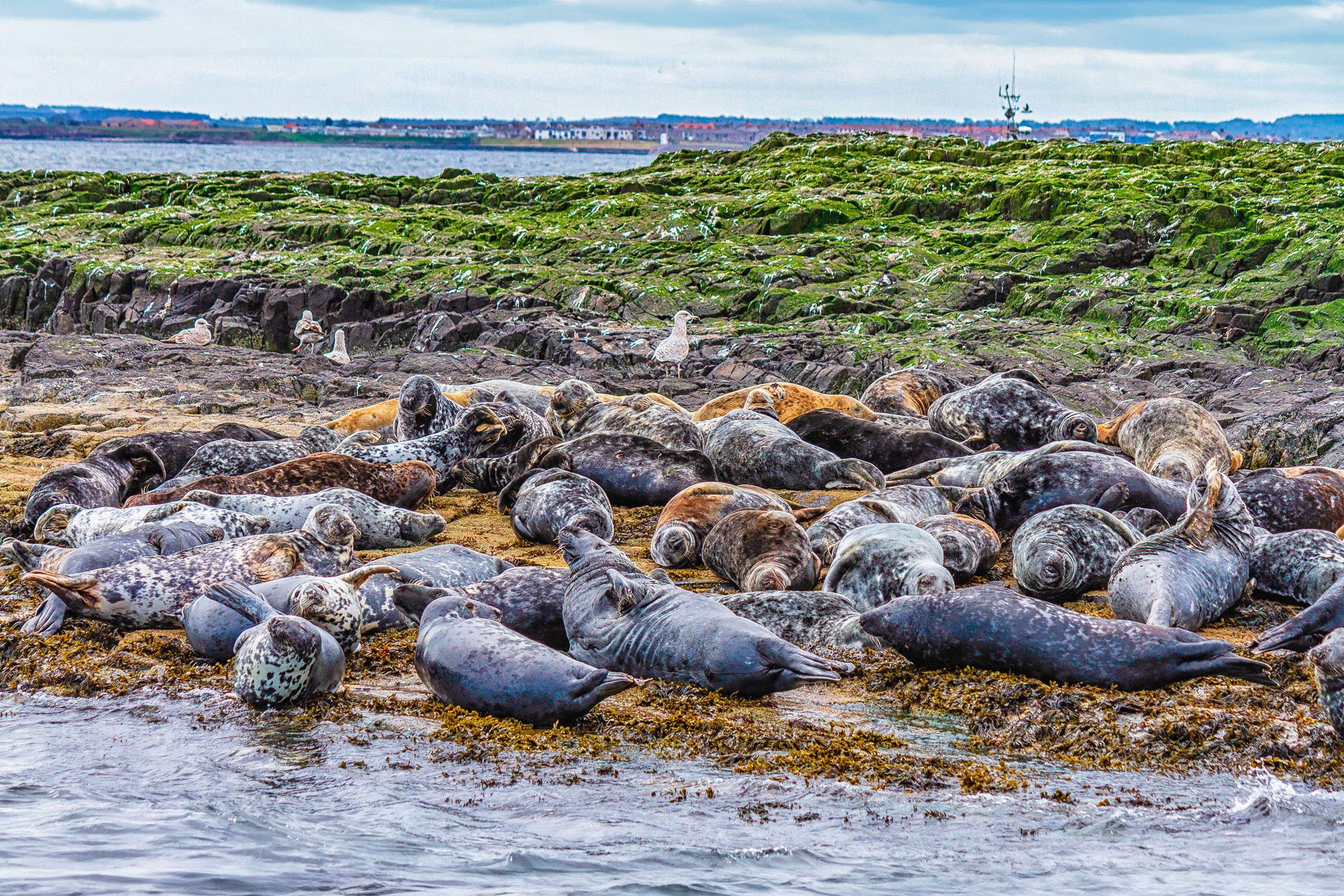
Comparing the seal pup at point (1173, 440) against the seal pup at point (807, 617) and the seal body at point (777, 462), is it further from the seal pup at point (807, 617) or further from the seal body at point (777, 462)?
the seal pup at point (807, 617)

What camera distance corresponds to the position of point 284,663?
432cm

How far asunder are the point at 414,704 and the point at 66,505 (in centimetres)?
352

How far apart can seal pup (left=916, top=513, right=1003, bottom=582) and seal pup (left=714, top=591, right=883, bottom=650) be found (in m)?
0.80

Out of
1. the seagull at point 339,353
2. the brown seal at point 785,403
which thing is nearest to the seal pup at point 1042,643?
the brown seal at point 785,403

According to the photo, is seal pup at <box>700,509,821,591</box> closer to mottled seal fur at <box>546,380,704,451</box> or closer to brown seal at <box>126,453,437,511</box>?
mottled seal fur at <box>546,380,704,451</box>

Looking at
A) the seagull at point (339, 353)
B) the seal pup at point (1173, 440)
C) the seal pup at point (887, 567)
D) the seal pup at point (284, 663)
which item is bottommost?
the seal pup at point (284, 663)

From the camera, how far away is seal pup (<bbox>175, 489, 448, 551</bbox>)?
21.9ft

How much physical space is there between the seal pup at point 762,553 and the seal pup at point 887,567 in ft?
0.53

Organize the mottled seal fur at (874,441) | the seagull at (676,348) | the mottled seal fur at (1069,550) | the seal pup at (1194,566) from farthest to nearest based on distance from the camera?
the seagull at (676,348) < the mottled seal fur at (874,441) < the mottled seal fur at (1069,550) < the seal pup at (1194,566)

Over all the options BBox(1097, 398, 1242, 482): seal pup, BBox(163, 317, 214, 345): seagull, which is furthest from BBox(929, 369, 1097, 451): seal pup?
BBox(163, 317, 214, 345): seagull


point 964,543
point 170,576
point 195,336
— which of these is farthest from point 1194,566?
point 195,336

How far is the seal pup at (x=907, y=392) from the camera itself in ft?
33.9

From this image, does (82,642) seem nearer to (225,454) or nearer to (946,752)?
(225,454)

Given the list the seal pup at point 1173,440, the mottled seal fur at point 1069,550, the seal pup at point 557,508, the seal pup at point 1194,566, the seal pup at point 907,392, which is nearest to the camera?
the seal pup at point 1194,566
